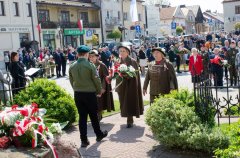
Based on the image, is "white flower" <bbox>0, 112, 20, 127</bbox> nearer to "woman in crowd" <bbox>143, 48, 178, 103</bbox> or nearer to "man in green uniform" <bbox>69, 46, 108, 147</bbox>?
"man in green uniform" <bbox>69, 46, 108, 147</bbox>

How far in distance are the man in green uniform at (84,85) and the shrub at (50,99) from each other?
4.36ft

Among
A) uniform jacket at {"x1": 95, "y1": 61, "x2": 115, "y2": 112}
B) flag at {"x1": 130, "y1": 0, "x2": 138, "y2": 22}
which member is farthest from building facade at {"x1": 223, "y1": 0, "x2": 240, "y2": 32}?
uniform jacket at {"x1": 95, "y1": 61, "x2": 115, "y2": 112}

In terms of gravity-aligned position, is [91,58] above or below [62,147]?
above

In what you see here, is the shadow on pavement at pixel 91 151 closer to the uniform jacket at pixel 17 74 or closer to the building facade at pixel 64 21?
the uniform jacket at pixel 17 74

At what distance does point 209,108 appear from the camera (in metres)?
6.86

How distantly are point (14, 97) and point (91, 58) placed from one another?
6.46 feet

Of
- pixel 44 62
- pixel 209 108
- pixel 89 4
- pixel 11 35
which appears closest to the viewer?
pixel 209 108

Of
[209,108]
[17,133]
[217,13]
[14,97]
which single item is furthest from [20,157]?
[217,13]

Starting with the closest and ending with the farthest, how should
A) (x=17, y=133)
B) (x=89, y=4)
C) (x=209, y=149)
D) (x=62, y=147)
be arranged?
(x=17, y=133) < (x=62, y=147) < (x=209, y=149) < (x=89, y=4)

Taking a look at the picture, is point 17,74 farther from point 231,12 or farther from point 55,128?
point 231,12

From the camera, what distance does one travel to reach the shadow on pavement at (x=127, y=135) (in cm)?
767

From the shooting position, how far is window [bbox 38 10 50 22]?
45375 millimetres

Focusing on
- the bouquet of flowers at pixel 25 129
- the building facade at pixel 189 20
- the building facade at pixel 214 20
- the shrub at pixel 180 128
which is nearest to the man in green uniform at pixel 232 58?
the shrub at pixel 180 128

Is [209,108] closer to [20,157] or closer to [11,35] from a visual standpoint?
[20,157]
